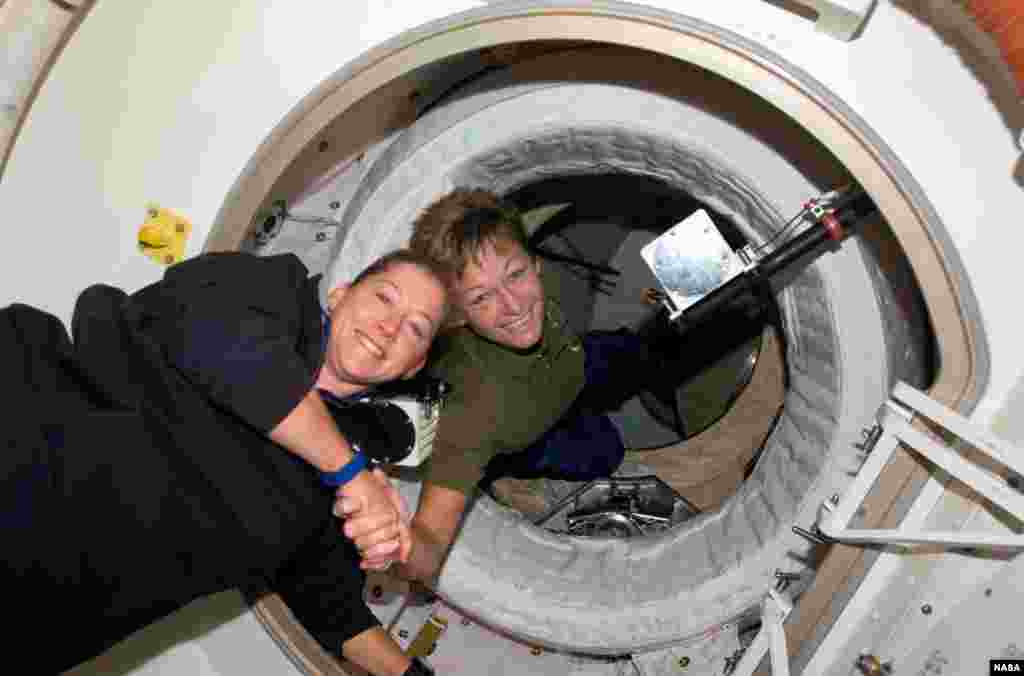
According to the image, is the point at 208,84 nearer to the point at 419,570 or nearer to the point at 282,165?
the point at 282,165

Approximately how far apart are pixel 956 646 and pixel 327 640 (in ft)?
3.16

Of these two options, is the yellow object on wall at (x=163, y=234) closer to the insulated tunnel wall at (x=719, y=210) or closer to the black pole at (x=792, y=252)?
the insulated tunnel wall at (x=719, y=210)

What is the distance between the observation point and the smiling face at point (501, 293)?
5.16 ft

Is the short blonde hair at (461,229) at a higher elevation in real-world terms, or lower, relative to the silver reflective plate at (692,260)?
lower

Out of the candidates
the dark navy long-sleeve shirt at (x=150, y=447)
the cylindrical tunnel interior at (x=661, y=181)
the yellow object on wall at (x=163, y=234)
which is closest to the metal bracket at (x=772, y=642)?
the cylindrical tunnel interior at (x=661, y=181)

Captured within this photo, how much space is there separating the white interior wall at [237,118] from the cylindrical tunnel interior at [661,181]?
0.03 m

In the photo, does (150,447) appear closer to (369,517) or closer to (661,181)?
(369,517)

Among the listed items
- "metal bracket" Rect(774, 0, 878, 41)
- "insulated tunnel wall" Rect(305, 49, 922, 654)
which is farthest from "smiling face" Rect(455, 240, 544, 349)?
"metal bracket" Rect(774, 0, 878, 41)

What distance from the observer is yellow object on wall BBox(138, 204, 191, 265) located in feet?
4.09

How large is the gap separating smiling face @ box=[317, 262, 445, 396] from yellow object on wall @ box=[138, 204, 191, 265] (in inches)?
9.4

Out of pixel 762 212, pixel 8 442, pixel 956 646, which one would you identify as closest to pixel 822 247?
pixel 762 212

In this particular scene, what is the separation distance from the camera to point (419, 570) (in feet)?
5.62

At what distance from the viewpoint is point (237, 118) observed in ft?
3.97

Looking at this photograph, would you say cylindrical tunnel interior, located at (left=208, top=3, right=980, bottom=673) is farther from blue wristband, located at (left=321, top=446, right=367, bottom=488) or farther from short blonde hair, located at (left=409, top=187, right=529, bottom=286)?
blue wristband, located at (left=321, top=446, right=367, bottom=488)
